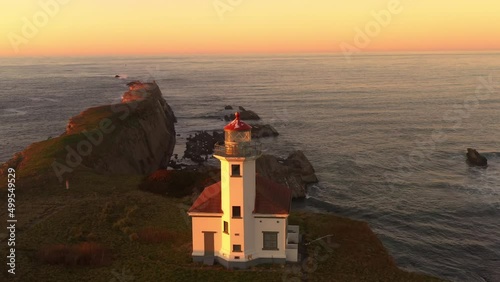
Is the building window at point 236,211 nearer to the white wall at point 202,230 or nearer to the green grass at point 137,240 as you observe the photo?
the white wall at point 202,230

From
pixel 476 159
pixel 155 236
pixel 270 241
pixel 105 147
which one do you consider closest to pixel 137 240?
pixel 155 236

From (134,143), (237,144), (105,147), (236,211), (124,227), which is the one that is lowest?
(124,227)

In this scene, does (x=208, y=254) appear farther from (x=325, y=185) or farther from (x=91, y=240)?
(x=325, y=185)

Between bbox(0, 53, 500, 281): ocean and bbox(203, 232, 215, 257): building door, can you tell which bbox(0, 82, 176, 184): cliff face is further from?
bbox(203, 232, 215, 257): building door

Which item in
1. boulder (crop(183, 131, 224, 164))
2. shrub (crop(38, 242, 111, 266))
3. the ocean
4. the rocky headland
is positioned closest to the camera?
the rocky headland

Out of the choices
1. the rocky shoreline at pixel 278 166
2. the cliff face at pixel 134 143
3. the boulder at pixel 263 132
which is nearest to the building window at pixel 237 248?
the rocky shoreline at pixel 278 166

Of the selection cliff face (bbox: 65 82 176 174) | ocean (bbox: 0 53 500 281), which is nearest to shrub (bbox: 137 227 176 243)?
ocean (bbox: 0 53 500 281)

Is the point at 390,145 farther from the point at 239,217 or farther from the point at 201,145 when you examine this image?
the point at 239,217
